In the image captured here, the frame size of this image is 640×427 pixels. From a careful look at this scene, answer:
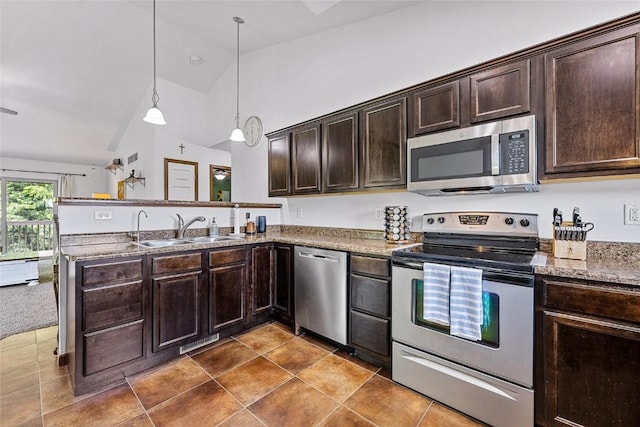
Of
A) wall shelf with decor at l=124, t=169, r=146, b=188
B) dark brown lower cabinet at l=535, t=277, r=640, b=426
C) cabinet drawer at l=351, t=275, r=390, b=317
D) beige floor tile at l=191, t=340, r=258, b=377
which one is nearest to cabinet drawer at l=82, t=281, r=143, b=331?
beige floor tile at l=191, t=340, r=258, b=377

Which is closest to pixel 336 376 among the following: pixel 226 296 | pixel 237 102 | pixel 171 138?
pixel 226 296

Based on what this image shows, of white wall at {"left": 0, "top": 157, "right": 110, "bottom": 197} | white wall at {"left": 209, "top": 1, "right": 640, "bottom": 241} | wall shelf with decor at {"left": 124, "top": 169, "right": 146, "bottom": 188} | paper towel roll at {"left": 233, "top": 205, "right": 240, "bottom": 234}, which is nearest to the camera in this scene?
white wall at {"left": 209, "top": 1, "right": 640, "bottom": 241}

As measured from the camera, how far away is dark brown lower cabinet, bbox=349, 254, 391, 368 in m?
2.02

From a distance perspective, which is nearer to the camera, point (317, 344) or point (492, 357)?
point (492, 357)

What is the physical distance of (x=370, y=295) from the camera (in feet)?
6.93

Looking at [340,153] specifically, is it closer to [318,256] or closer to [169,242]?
[318,256]

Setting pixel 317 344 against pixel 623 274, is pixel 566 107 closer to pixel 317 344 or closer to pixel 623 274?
pixel 623 274

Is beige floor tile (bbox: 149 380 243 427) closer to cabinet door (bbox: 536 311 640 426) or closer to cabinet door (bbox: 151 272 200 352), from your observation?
cabinet door (bbox: 151 272 200 352)

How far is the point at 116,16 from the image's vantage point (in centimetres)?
346

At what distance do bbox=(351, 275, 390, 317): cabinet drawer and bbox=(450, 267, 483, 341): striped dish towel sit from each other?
1.66ft

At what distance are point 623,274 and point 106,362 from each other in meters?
2.96

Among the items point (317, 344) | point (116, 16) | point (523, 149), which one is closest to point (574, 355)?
point (523, 149)

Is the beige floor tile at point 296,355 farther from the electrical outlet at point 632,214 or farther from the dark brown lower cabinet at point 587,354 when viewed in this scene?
the electrical outlet at point 632,214

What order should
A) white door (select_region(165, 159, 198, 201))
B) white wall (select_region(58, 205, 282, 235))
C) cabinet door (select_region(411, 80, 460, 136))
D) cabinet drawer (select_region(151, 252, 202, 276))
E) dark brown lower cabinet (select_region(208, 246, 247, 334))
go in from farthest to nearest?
white door (select_region(165, 159, 198, 201)), dark brown lower cabinet (select_region(208, 246, 247, 334)), white wall (select_region(58, 205, 282, 235)), cabinet drawer (select_region(151, 252, 202, 276)), cabinet door (select_region(411, 80, 460, 136))
